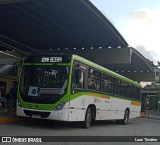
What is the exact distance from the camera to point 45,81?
15016 mm

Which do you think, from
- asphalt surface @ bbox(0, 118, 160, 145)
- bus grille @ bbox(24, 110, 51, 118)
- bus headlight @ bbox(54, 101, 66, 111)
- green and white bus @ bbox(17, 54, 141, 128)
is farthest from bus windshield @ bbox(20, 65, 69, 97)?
asphalt surface @ bbox(0, 118, 160, 145)

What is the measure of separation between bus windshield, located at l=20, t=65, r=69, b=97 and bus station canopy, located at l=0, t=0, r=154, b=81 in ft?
16.5

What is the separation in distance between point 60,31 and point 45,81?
44.0 feet

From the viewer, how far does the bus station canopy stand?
22.1 meters

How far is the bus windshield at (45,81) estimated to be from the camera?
14.8 meters

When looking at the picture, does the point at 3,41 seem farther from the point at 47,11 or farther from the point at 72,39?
the point at 47,11

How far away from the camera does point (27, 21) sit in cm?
2527

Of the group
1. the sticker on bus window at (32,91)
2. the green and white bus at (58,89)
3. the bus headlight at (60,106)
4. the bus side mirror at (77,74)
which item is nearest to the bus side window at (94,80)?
the green and white bus at (58,89)

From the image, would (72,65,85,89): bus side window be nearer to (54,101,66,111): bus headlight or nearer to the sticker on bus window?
(54,101,66,111): bus headlight

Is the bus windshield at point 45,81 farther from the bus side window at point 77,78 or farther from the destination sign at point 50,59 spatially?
the bus side window at point 77,78

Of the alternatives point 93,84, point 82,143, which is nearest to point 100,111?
point 93,84

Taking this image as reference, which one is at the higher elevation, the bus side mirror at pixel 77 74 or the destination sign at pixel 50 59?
the destination sign at pixel 50 59

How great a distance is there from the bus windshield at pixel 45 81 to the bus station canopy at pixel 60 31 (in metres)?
5.04

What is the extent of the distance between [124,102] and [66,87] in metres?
9.02
